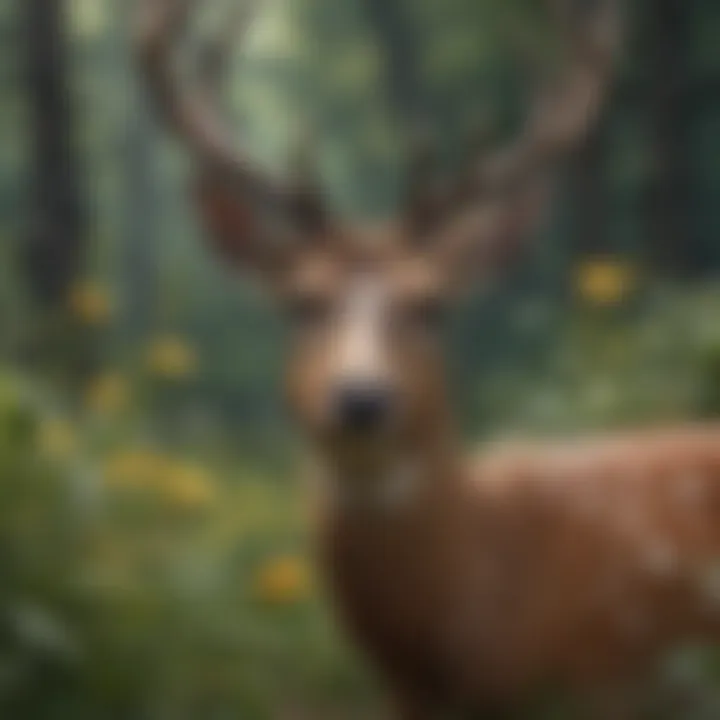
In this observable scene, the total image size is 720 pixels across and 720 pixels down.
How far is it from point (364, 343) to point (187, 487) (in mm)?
1031

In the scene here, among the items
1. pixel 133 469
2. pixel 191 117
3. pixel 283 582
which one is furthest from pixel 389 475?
pixel 133 469

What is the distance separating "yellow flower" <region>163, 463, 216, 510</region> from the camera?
4125mm

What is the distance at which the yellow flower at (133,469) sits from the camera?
407cm

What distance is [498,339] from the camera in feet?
17.6

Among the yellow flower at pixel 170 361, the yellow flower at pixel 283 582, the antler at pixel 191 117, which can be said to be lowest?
the yellow flower at pixel 283 582

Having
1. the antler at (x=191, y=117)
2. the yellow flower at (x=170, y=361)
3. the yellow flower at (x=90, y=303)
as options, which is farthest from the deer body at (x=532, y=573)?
the yellow flower at (x=90, y=303)

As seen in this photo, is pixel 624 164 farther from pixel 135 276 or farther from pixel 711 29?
pixel 135 276

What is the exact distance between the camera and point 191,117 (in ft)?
11.4

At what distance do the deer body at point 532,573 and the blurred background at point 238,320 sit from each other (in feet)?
1.04

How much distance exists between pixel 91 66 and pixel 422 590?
7.21 ft

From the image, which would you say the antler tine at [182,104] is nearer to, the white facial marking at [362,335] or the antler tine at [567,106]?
the white facial marking at [362,335]

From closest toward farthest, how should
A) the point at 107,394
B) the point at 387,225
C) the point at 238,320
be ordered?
the point at 387,225 < the point at 107,394 < the point at 238,320

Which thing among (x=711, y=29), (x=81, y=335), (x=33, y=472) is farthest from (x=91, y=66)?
(x=33, y=472)

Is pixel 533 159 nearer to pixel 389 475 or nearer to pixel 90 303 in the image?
pixel 389 475
